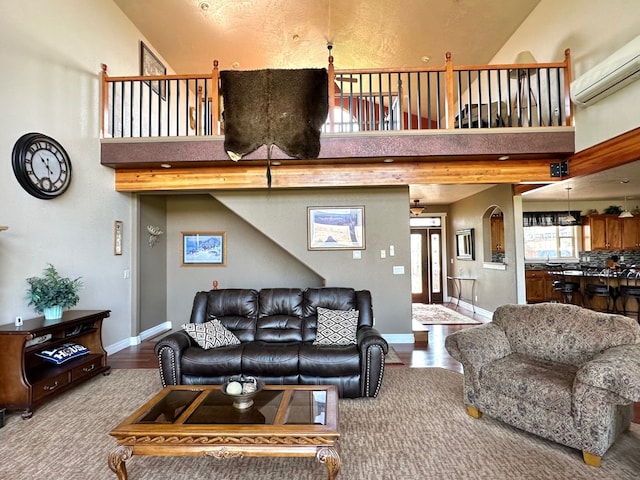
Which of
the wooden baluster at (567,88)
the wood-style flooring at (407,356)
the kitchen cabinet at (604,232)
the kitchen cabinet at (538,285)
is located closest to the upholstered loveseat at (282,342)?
the wood-style flooring at (407,356)

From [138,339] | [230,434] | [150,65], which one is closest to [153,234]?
[138,339]

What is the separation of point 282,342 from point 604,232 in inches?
329

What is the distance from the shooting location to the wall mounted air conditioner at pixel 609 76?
9.39ft

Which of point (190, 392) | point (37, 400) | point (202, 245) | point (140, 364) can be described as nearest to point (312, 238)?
point (202, 245)

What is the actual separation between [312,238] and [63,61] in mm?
3604

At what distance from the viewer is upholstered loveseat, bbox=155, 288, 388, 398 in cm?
303

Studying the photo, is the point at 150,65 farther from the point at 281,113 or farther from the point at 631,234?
the point at 631,234

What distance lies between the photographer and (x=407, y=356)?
4.38 meters

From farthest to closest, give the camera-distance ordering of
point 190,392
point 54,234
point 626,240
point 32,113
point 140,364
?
point 626,240
point 140,364
point 54,234
point 32,113
point 190,392

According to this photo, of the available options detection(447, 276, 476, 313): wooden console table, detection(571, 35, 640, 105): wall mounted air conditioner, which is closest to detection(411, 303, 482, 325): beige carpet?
detection(447, 276, 476, 313): wooden console table

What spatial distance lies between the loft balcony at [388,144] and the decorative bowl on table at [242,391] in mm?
2813

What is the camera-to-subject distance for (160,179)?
4727 millimetres

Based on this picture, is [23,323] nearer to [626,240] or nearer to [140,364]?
[140,364]

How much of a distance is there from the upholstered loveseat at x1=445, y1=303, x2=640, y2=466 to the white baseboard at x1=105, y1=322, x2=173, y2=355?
14.0 ft
